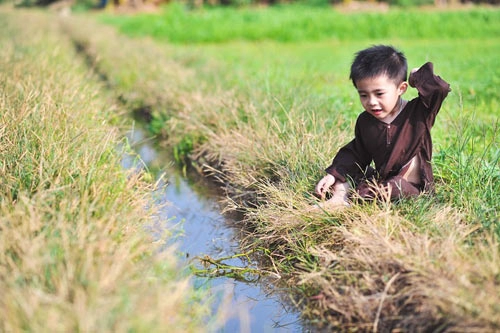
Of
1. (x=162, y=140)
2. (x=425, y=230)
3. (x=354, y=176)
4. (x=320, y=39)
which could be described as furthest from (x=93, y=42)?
(x=425, y=230)

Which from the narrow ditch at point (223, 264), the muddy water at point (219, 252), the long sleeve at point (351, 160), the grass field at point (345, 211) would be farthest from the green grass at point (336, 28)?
the long sleeve at point (351, 160)

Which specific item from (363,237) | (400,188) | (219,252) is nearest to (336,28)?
(219,252)

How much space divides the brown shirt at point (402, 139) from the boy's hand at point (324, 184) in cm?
3

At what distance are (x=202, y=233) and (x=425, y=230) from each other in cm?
168

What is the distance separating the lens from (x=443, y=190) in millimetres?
3758

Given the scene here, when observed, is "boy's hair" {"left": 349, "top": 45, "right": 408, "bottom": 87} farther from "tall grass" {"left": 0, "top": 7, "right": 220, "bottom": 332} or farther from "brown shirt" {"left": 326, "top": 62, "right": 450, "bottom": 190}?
"tall grass" {"left": 0, "top": 7, "right": 220, "bottom": 332}

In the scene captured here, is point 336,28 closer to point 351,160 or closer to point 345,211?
point 351,160

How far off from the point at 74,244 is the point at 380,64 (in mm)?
1867

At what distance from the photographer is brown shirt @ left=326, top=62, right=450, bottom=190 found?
11.3ft

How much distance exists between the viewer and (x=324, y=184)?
3.79 m

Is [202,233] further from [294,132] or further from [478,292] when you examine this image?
[478,292]

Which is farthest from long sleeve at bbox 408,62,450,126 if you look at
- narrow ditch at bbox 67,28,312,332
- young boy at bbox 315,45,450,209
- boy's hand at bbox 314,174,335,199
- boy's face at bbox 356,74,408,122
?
narrow ditch at bbox 67,28,312,332

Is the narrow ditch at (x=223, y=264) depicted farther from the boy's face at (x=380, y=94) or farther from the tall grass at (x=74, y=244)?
the boy's face at (x=380, y=94)

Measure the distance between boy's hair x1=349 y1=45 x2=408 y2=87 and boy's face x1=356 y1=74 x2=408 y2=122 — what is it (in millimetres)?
27
